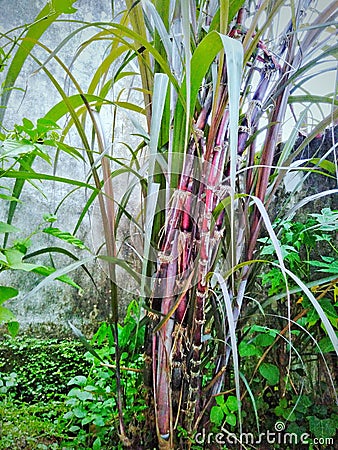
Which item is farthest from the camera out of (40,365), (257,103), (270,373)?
(40,365)

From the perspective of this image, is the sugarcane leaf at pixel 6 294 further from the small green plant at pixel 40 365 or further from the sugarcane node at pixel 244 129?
the small green plant at pixel 40 365

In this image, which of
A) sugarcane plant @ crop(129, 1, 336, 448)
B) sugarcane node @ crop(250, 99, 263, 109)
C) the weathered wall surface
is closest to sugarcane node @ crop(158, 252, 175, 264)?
sugarcane plant @ crop(129, 1, 336, 448)

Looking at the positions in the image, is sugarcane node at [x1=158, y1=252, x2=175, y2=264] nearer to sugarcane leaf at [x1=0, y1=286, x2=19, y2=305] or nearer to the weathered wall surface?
sugarcane leaf at [x1=0, y1=286, x2=19, y2=305]

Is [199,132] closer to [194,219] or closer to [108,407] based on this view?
[194,219]

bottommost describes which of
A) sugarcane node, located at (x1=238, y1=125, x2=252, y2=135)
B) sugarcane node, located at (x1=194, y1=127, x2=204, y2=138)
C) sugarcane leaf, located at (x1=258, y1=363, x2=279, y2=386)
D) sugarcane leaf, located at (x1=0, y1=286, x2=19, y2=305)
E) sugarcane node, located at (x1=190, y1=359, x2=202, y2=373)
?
sugarcane leaf, located at (x1=258, y1=363, x2=279, y2=386)

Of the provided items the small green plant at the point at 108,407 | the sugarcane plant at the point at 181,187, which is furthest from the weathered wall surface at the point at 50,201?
the sugarcane plant at the point at 181,187

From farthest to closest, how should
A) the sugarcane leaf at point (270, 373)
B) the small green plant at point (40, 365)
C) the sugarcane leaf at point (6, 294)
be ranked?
the small green plant at point (40, 365), the sugarcane leaf at point (270, 373), the sugarcane leaf at point (6, 294)

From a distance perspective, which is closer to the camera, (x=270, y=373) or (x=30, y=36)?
(x=30, y=36)

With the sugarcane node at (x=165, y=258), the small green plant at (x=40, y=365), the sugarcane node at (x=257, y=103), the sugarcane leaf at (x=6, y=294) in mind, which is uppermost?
the sugarcane node at (x=257, y=103)

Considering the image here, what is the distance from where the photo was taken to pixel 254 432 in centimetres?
83

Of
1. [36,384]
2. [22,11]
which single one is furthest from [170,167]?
[22,11]

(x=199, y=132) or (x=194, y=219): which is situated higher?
(x=199, y=132)

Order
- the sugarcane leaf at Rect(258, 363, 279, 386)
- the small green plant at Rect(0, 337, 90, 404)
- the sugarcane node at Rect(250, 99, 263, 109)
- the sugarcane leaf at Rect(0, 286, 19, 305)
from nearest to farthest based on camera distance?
the sugarcane leaf at Rect(0, 286, 19, 305), the sugarcane node at Rect(250, 99, 263, 109), the sugarcane leaf at Rect(258, 363, 279, 386), the small green plant at Rect(0, 337, 90, 404)

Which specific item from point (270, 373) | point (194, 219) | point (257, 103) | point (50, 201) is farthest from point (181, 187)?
point (50, 201)
